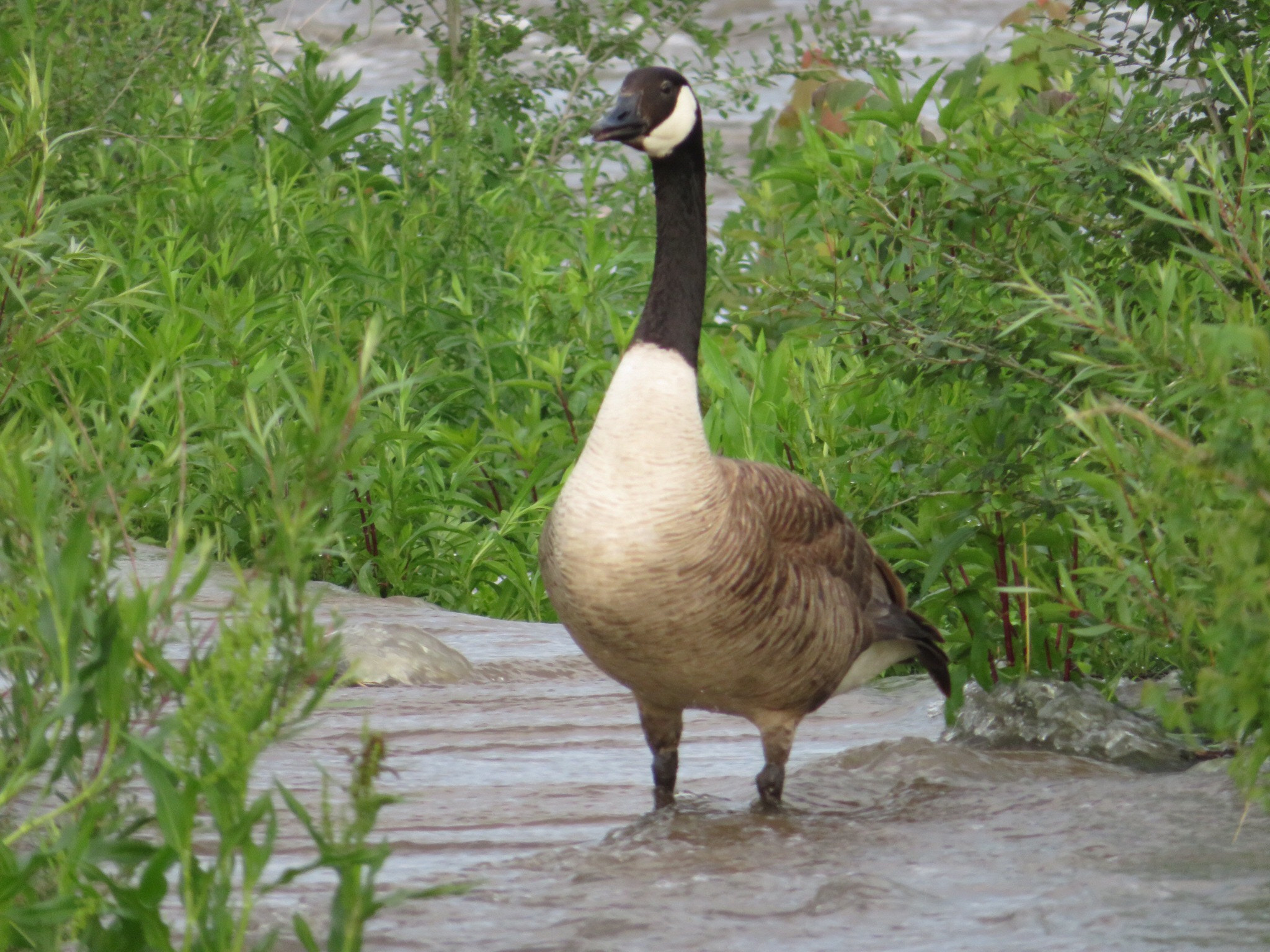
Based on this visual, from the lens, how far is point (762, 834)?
388cm

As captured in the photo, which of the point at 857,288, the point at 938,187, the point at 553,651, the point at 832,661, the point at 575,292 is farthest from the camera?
the point at 575,292

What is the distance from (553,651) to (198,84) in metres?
3.62

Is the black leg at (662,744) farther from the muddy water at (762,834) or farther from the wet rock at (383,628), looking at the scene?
the wet rock at (383,628)

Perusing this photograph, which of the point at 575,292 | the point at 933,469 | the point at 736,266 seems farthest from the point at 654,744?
the point at 736,266

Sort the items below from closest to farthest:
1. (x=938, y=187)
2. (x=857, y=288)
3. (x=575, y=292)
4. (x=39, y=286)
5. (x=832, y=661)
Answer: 1. (x=39, y=286)
2. (x=832, y=661)
3. (x=857, y=288)
4. (x=938, y=187)
5. (x=575, y=292)

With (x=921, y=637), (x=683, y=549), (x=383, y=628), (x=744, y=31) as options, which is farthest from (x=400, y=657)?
(x=744, y=31)

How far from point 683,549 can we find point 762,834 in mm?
733

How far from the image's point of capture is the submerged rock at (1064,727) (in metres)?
4.40

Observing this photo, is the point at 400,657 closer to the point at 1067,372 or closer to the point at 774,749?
the point at 774,749

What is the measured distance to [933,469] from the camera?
180 inches

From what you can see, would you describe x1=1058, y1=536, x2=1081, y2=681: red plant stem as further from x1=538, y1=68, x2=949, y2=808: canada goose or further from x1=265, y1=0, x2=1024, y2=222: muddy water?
x1=265, y1=0, x2=1024, y2=222: muddy water

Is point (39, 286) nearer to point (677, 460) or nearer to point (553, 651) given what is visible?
point (677, 460)

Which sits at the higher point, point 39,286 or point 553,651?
point 39,286

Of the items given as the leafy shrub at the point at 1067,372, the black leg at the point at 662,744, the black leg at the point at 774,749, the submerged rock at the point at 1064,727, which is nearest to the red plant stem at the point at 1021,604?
the leafy shrub at the point at 1067,372
